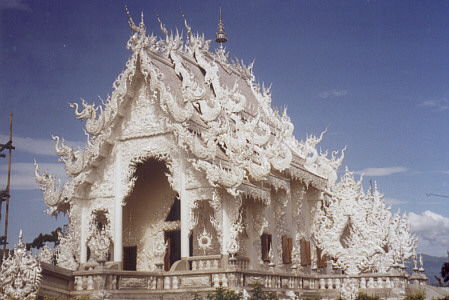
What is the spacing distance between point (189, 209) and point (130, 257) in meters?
3.54

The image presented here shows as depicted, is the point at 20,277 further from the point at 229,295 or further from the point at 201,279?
the point at 229,295

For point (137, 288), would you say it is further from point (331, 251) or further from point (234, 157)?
point (331, 251)

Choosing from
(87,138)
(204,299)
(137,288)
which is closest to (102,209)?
(87,138)

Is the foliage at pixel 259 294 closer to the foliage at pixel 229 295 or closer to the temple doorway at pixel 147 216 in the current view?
the foliage at pixel 229 295

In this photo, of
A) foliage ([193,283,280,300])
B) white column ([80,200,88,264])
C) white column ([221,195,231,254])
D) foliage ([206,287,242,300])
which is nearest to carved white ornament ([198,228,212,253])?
white column ([221,195,231,254])

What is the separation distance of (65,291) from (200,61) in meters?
9.99

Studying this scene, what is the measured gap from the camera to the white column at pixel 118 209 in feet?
54.1

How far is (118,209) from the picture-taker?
16734 mm

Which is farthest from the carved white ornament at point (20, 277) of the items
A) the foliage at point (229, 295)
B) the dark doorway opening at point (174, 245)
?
the dark doorway opening at point (174, 245)

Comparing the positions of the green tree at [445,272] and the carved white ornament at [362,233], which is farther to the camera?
the green tree at [445,272]

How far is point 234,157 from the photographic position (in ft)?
50.9

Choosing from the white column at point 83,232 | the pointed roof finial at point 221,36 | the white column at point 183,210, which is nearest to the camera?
the white column at point 183,210

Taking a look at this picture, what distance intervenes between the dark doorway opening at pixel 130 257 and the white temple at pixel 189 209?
3cm

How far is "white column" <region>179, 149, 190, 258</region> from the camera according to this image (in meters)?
15.7
